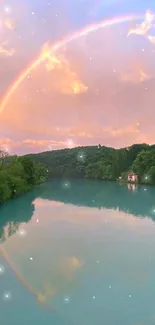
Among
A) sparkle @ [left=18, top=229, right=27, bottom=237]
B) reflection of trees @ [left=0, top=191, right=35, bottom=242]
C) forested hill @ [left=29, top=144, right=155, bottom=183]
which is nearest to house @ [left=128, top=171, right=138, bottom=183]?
forested hill @ [left=29, top=144, right=155, bottom=183]

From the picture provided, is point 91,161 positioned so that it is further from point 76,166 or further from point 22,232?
point 22,232

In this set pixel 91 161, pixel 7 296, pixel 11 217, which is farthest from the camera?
pixel 91 161

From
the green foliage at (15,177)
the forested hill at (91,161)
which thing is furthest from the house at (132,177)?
the green foliage at (15,177)

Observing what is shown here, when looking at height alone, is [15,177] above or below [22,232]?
above

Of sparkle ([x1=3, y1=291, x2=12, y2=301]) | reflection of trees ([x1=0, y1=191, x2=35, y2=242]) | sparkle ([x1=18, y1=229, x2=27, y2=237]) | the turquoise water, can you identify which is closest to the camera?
the turquoise water

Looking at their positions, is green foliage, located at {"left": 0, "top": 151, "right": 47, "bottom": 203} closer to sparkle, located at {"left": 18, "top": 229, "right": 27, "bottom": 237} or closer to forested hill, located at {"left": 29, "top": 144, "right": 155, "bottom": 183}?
sparkle, located at {"left": 18, "top": 229, "right": 27, "bottom": 237}

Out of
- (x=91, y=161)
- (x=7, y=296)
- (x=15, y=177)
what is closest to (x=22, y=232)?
(x=7, y=296)
